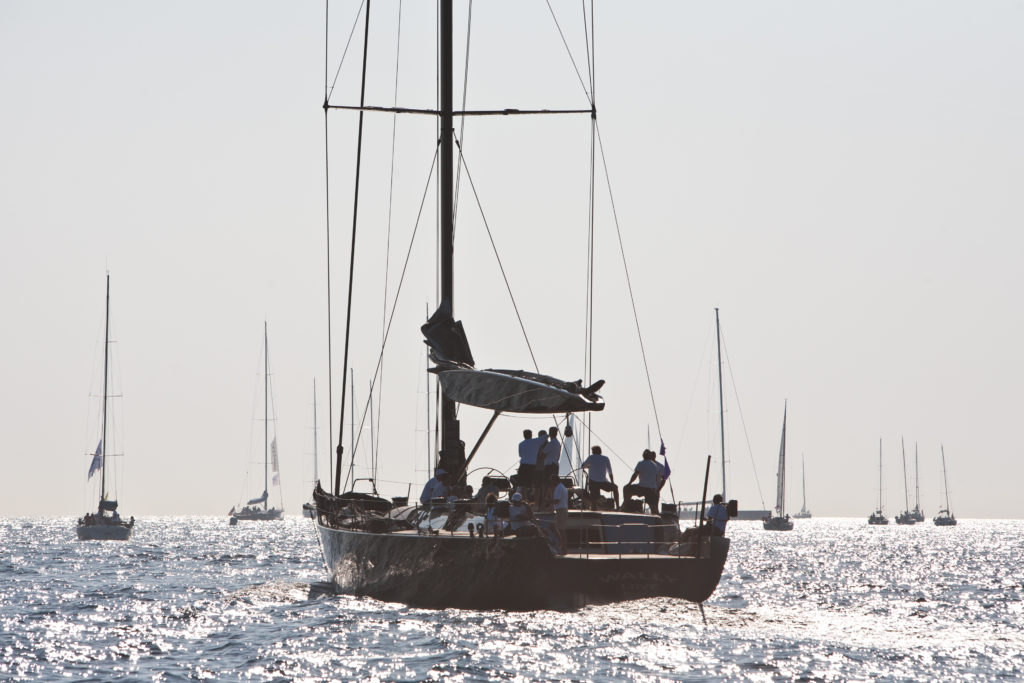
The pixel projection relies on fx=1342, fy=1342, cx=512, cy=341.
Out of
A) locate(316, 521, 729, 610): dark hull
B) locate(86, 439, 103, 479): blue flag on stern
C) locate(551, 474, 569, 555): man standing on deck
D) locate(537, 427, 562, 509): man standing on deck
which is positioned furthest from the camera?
locate(86, 439, 103, 479): blue flag on stern

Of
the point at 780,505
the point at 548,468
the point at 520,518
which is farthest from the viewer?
the point at 780,505

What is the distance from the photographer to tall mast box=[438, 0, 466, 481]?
26.1 m

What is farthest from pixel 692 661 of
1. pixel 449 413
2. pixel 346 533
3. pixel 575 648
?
pixel 449 413

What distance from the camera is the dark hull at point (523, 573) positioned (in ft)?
60.6

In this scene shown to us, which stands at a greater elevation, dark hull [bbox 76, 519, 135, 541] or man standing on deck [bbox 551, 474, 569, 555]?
man standing on deck [bbox 551, 474, 569, 555]

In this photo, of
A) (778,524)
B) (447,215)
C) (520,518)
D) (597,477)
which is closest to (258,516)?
(778,524)

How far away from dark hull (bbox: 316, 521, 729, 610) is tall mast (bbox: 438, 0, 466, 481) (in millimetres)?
4742

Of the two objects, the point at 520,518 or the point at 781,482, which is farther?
the point at 781,482

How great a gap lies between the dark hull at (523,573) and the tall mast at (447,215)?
15.6 feet

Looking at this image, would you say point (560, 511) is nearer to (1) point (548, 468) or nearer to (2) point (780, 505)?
(1) point (548, 468)

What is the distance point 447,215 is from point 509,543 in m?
10.1

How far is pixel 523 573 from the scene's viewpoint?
1842cm

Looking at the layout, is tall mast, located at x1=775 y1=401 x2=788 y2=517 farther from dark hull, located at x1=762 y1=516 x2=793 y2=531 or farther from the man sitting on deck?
the man sitting on deck

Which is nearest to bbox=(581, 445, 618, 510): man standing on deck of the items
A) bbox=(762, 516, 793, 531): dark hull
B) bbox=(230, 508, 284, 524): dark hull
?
bbox=(762, 516, 793, 531): dark hull
